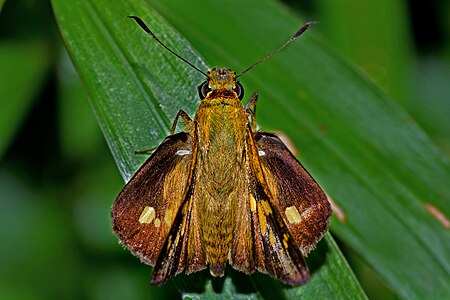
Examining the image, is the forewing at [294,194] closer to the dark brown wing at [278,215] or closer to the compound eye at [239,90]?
the dark brown wing at [278,215]

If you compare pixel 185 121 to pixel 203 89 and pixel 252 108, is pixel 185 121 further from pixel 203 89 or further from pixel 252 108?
pixel 252 108

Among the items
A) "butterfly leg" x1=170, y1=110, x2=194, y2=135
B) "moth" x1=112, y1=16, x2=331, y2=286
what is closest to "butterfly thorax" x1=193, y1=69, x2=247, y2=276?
"moth" x1=112, y1=16, x2=331, y2=286

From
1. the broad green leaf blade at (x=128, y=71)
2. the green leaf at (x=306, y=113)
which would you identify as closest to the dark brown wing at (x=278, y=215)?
the green leaf at (x=306, y=113)

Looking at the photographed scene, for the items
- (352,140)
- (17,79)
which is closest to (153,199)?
(352,140)

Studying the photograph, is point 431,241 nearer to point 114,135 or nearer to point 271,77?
point 271,77

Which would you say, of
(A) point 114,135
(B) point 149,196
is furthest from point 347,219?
(A) point 114,135

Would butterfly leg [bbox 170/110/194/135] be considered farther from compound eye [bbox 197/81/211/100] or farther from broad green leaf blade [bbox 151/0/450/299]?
broad green leaf blade [bbox 151/0/450/299]
